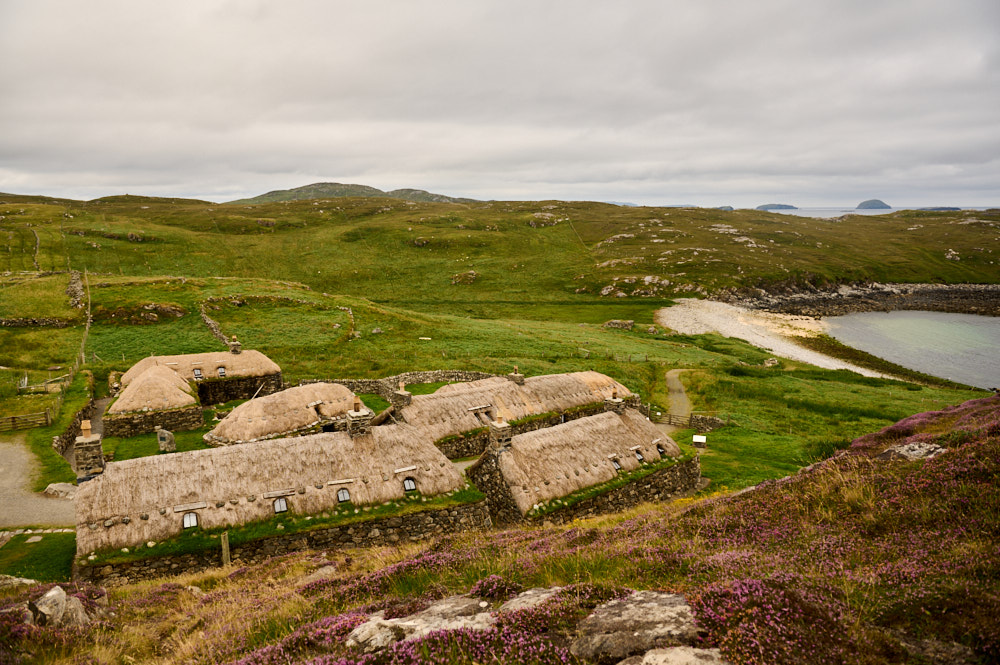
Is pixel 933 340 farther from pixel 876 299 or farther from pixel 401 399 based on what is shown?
pixel 401 399

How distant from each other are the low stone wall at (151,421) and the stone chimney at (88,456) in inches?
646

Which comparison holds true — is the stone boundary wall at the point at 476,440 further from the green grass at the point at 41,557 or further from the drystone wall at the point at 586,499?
the green grass at the point at 41,557

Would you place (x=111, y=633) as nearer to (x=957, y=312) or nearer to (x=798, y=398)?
(x=798, y=398)

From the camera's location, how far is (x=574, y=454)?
2484 centimetres

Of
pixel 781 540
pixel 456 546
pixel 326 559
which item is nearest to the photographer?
pixel 781 540

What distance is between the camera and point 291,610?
1025 cm

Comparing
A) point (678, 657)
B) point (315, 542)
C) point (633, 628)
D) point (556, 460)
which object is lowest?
point (315, 542)

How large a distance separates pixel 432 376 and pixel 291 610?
1561 inches

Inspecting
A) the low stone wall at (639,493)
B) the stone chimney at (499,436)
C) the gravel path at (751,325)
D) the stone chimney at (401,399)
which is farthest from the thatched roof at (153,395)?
the gravel path at (751,325)

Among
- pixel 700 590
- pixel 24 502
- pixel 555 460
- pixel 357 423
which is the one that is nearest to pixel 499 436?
pixel 555 460

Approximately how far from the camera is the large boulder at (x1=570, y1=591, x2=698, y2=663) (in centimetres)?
635

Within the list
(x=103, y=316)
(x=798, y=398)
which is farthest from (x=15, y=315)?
(x=798, y=398)

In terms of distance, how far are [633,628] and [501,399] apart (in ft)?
95.2

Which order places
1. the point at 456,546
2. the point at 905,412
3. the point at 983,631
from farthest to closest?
the point at 905,412, the point at 456,546, the point at 983,631
